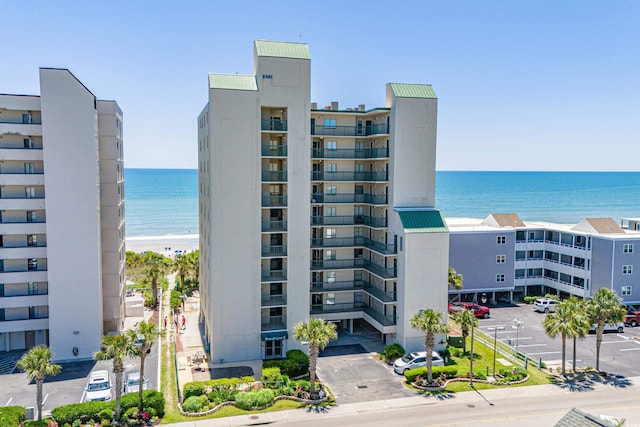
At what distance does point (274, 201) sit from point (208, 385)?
48.6ft

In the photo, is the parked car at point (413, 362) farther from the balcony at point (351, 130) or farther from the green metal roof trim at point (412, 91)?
the green metal roof trim at point (412, 91)

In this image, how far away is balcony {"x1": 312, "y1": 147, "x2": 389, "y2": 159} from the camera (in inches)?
1820

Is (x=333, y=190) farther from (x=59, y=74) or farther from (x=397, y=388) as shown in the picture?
(x=59, y=74)

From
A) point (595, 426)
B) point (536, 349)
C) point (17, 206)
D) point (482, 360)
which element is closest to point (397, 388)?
point (482, 360)

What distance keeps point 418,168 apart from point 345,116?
8.19m

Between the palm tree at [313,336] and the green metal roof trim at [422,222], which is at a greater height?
the green metal roof trim at [422,222]

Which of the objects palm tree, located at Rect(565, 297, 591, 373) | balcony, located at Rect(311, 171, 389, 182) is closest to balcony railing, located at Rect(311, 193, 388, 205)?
balcony, located at Rect(311, 171, 389, 182)

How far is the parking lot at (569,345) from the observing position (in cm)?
4109

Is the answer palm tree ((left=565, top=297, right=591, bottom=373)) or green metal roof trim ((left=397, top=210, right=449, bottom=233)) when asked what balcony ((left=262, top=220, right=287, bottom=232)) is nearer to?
green metal roof trim ((left=397, top=210, right=449, bottom=233))

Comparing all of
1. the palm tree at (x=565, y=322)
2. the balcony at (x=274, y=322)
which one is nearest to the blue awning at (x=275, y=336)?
the balcony at (x=274, y=322)

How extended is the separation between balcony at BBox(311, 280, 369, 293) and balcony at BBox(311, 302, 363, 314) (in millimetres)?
1479

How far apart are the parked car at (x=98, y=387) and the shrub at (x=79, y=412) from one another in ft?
10.3

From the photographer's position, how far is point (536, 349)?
1759 inches

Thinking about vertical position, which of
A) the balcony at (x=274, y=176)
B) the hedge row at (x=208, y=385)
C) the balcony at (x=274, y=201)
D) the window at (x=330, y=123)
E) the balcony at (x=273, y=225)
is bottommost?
the hedge row at (x=208, y=385)
